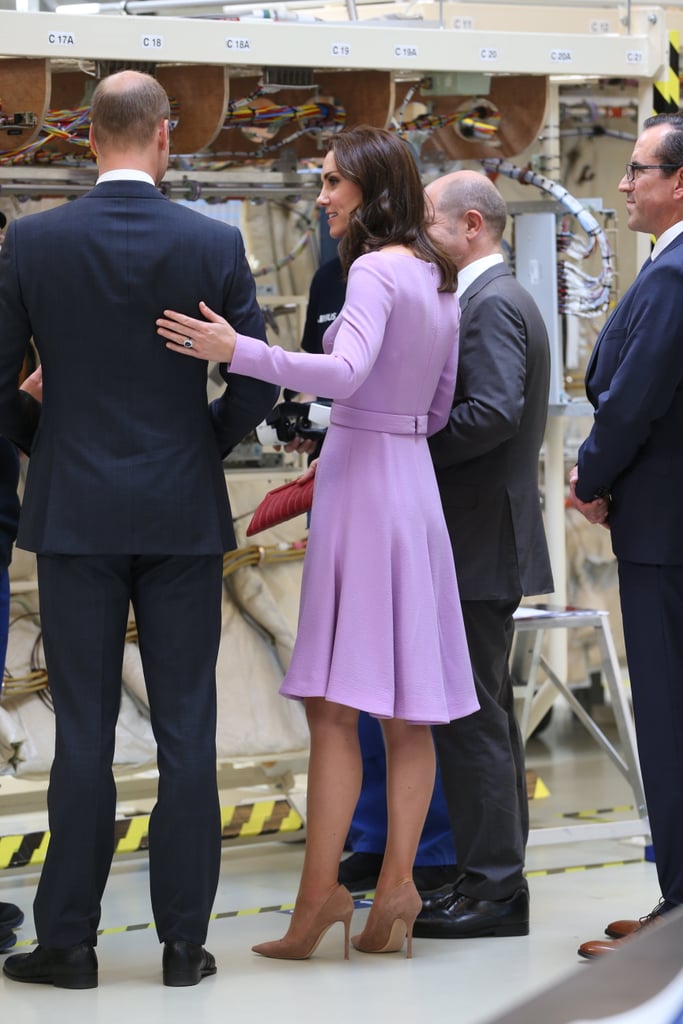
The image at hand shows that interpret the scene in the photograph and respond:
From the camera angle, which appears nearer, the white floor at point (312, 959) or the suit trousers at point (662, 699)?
the white floor at point (312, 959)

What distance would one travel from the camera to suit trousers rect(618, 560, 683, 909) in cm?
329

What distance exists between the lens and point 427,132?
4785mm

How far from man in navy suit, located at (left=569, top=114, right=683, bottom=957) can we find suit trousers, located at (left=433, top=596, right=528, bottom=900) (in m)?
0.44

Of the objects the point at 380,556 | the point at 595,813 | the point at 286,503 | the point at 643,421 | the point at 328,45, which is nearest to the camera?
the point at 643,421

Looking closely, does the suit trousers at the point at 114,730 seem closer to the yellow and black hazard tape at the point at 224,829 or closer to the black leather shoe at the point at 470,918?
the black leather shoe at the point at 470,918

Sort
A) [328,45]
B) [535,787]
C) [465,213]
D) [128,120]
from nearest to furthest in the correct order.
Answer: [128,120] → [465,213] → [328,45] → [535,787]

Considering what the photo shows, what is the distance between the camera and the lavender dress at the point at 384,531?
3.31m

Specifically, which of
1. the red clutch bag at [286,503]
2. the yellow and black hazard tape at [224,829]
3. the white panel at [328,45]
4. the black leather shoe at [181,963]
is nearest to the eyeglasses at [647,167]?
the red clutch bag at [286,503]

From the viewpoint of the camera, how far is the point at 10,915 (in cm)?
374

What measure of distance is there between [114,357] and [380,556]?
0.73 m

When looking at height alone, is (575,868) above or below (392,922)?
below

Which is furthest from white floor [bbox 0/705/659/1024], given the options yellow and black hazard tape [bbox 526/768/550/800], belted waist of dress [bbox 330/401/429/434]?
belted waist of dress [bbox 330/401/429/434]

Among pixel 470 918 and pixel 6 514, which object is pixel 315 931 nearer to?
pixel 470 918

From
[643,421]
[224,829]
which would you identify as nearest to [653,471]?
[643,421]
